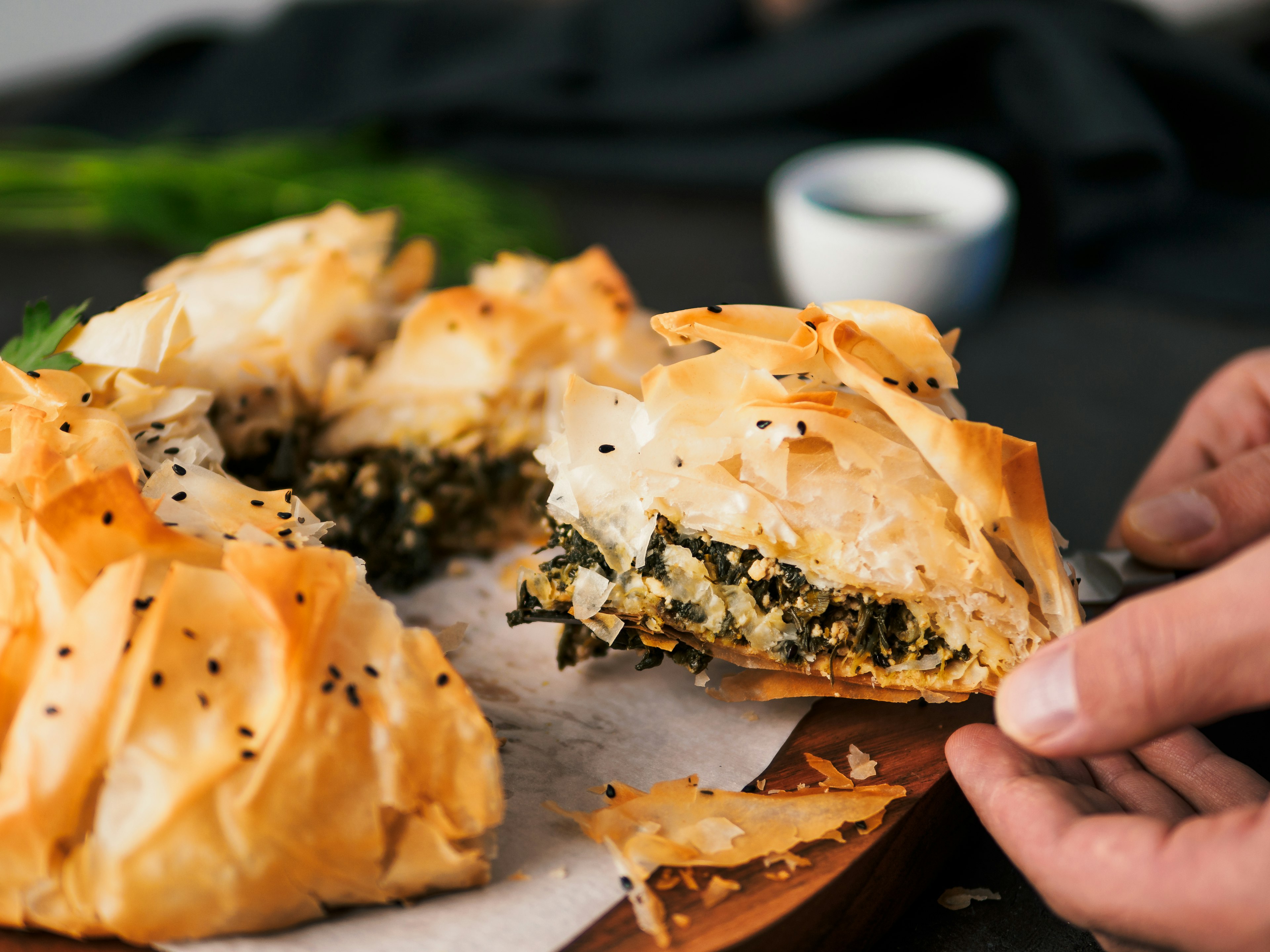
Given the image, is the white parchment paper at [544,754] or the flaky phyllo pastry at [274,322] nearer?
the white parchment paper at [544,754]

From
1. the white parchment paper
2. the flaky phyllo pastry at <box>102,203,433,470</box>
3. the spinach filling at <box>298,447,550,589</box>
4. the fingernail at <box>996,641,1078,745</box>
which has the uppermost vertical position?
the flaky phyllo pastry at <box>102,203,433,470</box>

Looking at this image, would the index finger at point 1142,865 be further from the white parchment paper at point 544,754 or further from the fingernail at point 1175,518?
the fingernail at point 1175,518

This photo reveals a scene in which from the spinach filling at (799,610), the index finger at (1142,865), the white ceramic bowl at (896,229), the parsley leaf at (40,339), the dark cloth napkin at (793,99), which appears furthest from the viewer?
the dark cloth napkin at (793,99)

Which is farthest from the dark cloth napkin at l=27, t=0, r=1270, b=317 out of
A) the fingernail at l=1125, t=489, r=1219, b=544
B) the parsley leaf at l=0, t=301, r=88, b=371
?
the parsley leaf at l=0, t=301, r=88, b=371

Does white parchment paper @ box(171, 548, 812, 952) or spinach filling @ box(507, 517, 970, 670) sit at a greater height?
spinach filling @ box(507, 517, 970, 670)

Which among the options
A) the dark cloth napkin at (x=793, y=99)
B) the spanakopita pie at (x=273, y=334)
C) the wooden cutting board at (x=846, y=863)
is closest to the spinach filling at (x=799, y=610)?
the wooden cutting board at (x=846, y=863)

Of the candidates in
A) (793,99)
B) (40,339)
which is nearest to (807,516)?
(40,339)

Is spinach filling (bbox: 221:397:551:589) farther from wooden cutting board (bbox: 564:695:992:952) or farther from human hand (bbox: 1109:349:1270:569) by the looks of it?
human hand (bbox: 1109:349:1270:569)
